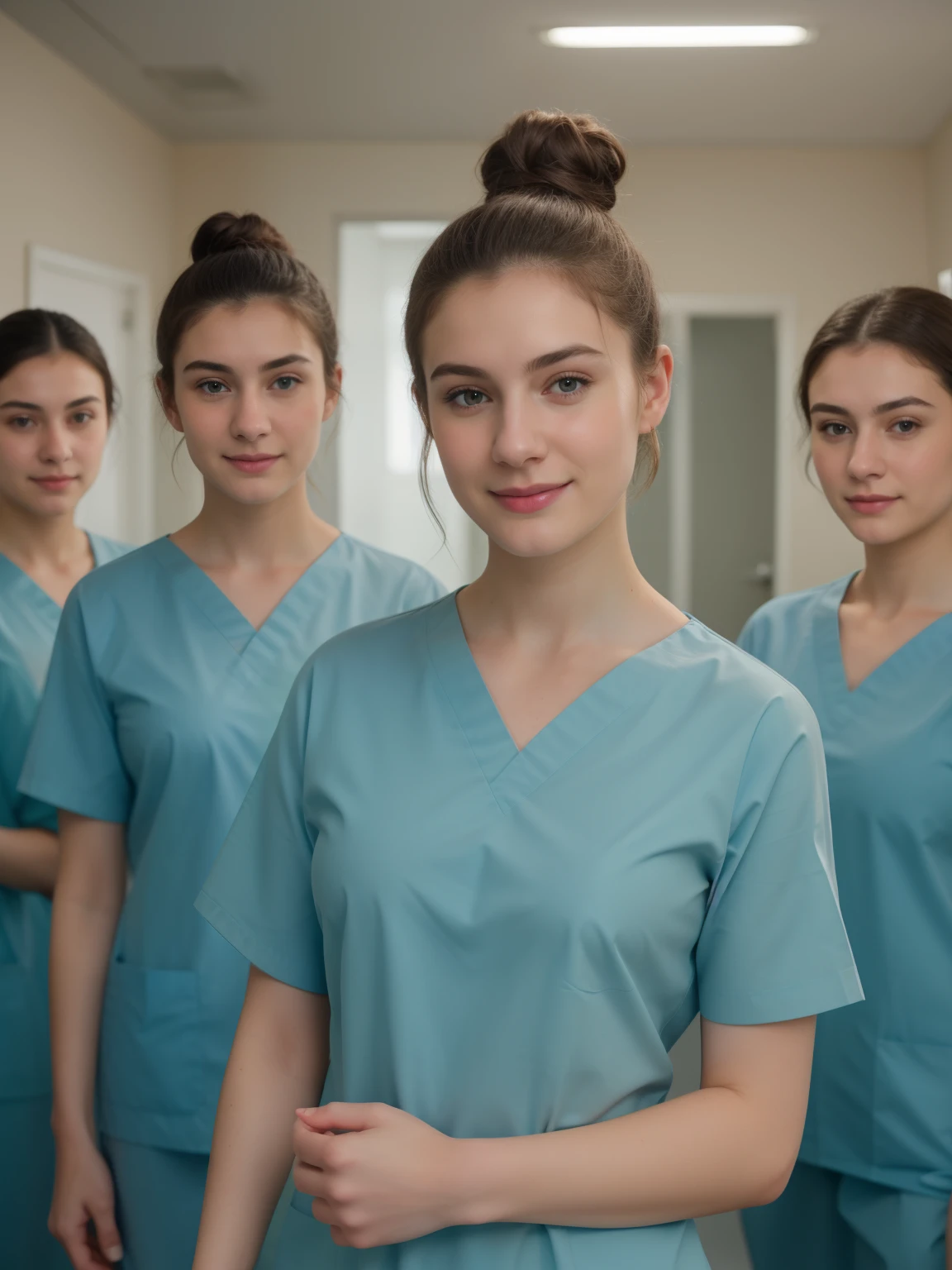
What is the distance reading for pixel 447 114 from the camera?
15.7ft

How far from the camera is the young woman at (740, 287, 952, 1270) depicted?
4.33 feet

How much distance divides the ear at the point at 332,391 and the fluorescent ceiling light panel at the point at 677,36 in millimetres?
2851

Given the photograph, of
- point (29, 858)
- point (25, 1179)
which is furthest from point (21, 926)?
point (25, 1179)

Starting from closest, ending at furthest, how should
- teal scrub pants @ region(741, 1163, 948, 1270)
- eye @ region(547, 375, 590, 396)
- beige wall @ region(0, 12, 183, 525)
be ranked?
eye @ region(547, 375, 590, 396)
teal scrub pants @ region(741, 1163, 948, 1270)
beige wall @ region(0, 12, 183, 525)

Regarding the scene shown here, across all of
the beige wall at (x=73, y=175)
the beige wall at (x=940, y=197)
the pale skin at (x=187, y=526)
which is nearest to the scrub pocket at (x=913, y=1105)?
the pale skin at (x=187, y=526)

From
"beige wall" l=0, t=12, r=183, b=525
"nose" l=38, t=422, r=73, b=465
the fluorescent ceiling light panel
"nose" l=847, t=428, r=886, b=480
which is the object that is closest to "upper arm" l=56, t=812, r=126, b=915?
"nose" l=38, t=422, r=73, b=465

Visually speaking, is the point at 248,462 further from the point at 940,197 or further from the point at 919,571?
the point at 940,197

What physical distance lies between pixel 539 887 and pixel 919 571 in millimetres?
847

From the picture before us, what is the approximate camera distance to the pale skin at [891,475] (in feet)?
4.76

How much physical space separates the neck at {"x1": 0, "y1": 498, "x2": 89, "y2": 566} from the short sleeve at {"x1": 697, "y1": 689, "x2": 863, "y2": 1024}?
1338 millimetres

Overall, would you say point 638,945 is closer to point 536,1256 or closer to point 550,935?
point 550,935

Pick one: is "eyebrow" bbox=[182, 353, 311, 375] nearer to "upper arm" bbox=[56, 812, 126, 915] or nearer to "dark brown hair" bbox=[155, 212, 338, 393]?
"dark brown hair" bbox=[155, 212, 338, 393]

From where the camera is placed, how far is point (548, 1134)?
81 centimetres

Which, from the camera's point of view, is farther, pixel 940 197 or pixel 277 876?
pixel 940 197
